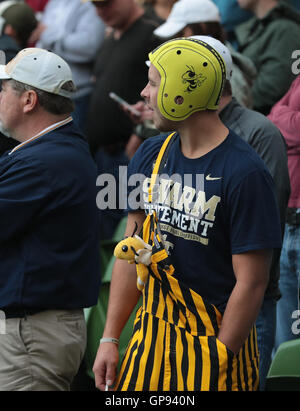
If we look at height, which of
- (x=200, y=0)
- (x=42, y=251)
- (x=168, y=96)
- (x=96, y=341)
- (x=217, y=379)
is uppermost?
(x=200, y=0)

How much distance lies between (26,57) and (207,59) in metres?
1.20

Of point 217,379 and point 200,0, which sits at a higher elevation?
point 200,0

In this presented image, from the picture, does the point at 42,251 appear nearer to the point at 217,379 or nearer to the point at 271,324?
the point at 217,379

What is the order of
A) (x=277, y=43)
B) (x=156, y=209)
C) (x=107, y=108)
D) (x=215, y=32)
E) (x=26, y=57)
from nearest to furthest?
(x=156, y=209), (x=26, y=57), (x=215, y=32), (x=277, y=43), (x=107, y=108)

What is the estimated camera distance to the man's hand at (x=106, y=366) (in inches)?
111

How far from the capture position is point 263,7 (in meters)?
5.62

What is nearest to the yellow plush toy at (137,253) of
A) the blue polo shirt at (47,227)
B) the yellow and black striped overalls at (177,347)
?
the yellow and black striped overalls at (177,347)

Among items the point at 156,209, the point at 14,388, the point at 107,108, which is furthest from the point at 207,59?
the point at 107,108

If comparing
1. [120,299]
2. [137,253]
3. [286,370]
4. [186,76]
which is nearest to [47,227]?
[120,299]

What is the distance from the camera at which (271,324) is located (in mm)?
3834

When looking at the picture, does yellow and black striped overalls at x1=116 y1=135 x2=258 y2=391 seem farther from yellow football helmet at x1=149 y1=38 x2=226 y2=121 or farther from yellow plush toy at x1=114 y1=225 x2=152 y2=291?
yellow football helmet at x1=149 y1=38 x2=226 y2=121

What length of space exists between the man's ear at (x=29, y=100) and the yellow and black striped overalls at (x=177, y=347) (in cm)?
104

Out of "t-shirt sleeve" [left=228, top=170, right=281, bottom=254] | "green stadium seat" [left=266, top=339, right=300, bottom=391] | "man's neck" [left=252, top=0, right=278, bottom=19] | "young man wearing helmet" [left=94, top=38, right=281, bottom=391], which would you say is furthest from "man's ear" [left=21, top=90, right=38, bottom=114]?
"man's neck" [left=252, top=0, right=278, bottom=19]

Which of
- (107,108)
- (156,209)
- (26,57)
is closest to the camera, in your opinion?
(156,209)
